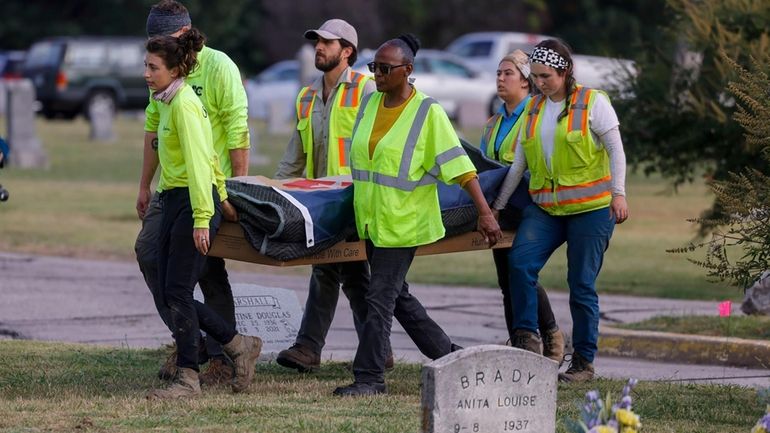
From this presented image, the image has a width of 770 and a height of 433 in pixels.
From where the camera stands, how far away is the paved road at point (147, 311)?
31.5 feet

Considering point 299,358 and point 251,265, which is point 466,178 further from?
point 251,265

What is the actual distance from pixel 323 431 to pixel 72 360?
2.70 meters

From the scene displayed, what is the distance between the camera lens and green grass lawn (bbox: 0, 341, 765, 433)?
6562 millimetres

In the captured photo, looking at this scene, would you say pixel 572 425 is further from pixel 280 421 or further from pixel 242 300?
pixel 242 300

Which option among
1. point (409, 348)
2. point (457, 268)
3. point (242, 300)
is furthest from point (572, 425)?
point (457, 268)

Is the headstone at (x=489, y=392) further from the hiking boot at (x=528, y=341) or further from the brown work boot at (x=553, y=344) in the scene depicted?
the brown work boot at (x=553, y=344)

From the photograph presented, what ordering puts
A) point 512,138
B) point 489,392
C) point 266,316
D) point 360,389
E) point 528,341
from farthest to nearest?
point 266,316
point 512,138
point 528,341
point 360,389
point 489,392

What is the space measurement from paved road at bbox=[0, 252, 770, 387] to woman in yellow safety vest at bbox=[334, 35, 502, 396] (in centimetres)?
182

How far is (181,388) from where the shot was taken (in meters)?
7.32

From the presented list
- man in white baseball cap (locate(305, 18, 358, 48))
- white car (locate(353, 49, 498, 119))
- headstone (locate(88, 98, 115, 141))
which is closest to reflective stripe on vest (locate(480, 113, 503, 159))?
man in white baseball cap (locate(305, 18, 358, 48))

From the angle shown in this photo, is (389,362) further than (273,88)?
No

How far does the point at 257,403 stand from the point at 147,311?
4527 mm

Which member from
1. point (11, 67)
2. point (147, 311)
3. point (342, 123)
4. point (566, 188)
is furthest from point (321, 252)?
point (11, 67)

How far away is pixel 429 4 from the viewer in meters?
56.3
